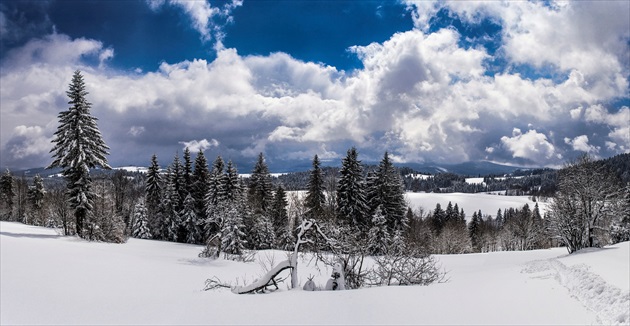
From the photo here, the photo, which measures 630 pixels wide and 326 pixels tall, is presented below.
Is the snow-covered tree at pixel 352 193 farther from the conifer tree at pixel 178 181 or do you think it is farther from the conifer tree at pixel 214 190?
the conifer tree at pixel 178 181

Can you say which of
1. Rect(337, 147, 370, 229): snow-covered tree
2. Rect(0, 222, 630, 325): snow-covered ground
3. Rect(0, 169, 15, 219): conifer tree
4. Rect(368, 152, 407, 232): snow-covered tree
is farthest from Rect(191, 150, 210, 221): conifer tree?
Rect(0, 169, 15, 219): conifer tree

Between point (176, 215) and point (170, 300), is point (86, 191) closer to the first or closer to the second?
point (176, 215)

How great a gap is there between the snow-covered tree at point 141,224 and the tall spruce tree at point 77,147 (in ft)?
61.4

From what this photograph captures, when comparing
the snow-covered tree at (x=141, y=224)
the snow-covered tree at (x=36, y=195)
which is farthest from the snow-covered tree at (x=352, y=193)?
the snow-covered tree at (x=36, y=195)

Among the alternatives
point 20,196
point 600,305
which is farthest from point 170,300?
point 20,196

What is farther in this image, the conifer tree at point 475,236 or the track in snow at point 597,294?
the conifer tree at point 475,236

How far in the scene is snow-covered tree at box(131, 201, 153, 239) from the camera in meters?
47.6

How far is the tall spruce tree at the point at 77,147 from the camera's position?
28.5 m

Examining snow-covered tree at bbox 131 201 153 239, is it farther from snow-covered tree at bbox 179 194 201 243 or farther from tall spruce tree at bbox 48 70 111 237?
tall spruce tree at bbox 48 70 111 237

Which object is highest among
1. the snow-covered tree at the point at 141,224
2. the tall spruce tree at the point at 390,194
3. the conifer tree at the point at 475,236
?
the tall spruce tree at the point at 390,194

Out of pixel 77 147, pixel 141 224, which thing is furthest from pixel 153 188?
pixel 77 147

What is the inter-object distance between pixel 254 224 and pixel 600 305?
115ft

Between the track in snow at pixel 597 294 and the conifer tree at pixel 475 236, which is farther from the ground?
the track in snow at pixel 597 294

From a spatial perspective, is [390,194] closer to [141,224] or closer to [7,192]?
[141,224]
